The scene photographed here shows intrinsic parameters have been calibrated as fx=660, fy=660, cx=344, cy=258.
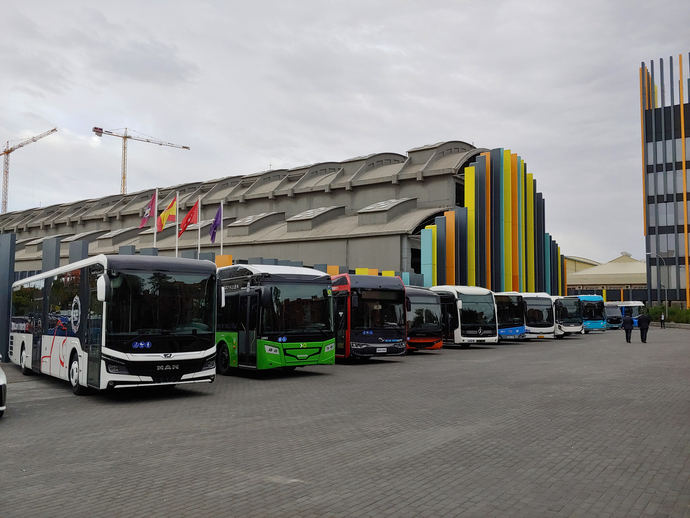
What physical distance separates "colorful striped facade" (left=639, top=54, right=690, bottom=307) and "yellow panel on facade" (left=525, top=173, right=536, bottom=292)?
24759mm

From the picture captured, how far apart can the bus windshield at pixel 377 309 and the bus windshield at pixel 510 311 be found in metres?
→ 12.9

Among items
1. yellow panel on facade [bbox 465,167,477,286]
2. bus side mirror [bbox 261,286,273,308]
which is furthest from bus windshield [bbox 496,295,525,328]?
bus side mirror [bbox 261,286,273,308]

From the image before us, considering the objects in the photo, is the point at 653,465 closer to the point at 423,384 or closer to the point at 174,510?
the point at 174,510

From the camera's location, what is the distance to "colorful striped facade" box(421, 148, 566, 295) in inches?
1768

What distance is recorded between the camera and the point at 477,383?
1522 cm

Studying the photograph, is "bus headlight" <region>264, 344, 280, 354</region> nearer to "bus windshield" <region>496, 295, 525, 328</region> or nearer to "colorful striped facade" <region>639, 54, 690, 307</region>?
"bus windshield" <region>496, 295, 525, 328</region>

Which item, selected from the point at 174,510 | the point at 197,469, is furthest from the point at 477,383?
the point at 174,510

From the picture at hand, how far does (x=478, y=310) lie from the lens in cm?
3064

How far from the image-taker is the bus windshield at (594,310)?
4678 cm

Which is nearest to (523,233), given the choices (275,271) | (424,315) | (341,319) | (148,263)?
(424,315)

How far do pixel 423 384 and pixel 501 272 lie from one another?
122ft

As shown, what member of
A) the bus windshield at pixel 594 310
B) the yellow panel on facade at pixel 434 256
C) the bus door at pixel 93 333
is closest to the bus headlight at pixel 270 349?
the bus door at pixel 93 333

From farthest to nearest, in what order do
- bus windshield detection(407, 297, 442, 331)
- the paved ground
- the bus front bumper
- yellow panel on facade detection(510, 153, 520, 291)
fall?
Result: yellow panel on facade detection(510, 153, 520, 291)
bus windshield detection(407, 297, 442, 331)
the bus front bumper
the paved ground

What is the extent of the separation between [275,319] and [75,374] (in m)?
4.97
